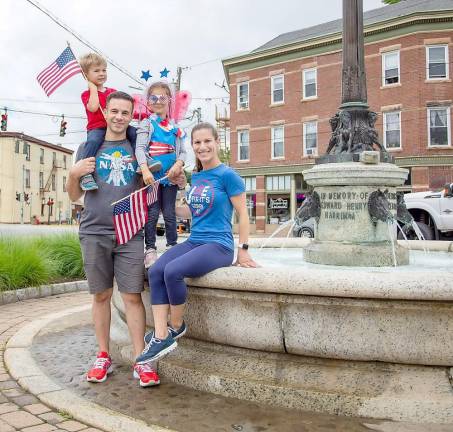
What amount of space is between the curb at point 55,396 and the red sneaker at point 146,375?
41 centimetres

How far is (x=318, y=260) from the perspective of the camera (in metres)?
5.30

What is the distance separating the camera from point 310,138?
26938mm

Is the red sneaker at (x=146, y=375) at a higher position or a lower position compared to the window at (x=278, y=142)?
lower

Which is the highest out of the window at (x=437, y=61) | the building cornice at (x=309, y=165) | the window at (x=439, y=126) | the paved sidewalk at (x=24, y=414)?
the window at (x=437, y=61)

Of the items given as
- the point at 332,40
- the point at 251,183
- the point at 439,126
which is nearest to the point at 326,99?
the point at 332,40

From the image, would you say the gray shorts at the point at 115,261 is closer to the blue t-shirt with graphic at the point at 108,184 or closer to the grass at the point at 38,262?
the blue t-shirt with graphic at the point at 108,184

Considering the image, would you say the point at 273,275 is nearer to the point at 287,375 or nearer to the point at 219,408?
the point at 287,375

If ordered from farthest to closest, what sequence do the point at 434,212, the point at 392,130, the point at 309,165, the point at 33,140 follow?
1. the point at 33,140
2. the point at 309,165
3. the point at 392,130
4. the point at 434,212

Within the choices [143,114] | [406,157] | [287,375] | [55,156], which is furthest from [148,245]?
[55,156]

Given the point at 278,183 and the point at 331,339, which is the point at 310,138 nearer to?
the point at 278,183

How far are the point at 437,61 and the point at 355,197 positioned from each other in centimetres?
2154

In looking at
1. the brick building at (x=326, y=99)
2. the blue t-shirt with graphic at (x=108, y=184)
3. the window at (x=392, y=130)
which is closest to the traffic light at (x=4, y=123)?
the brick building at (x=326, y=99)

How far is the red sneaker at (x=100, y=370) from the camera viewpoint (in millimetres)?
3621

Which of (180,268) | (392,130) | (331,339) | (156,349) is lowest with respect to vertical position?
(156,349)
